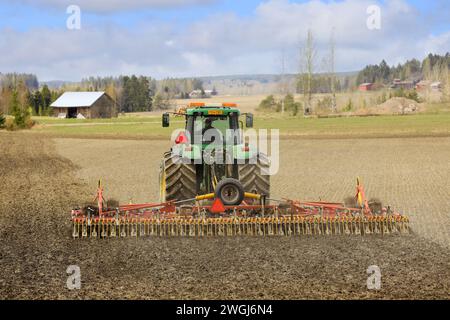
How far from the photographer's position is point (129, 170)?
26.5m

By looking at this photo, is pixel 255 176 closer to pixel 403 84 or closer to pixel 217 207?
pixel 217 207

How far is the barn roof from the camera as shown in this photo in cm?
10665

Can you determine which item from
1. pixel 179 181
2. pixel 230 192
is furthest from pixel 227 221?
pixel 179 181

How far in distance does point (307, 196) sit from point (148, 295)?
34.2ft

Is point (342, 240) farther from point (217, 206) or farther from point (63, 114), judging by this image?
point (63, 114)

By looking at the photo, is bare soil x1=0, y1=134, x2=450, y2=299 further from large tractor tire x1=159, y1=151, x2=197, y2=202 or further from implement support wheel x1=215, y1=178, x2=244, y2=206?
large tractor tire x1=159, y1=151, x2=197, y2=202

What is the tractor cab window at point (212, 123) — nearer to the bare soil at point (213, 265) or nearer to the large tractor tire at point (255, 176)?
the large tractor tire at point (255, 176)

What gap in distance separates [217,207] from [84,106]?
9663 centimetres

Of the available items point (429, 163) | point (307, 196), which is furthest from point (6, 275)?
point (429, 163)

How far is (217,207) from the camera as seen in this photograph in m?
12.5

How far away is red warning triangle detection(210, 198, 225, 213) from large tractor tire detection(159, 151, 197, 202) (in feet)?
3.54

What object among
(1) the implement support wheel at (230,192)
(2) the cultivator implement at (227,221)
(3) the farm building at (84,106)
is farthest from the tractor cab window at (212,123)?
(3) the farm building at (84,106)

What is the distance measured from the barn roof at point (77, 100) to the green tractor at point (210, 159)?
93.9 m
